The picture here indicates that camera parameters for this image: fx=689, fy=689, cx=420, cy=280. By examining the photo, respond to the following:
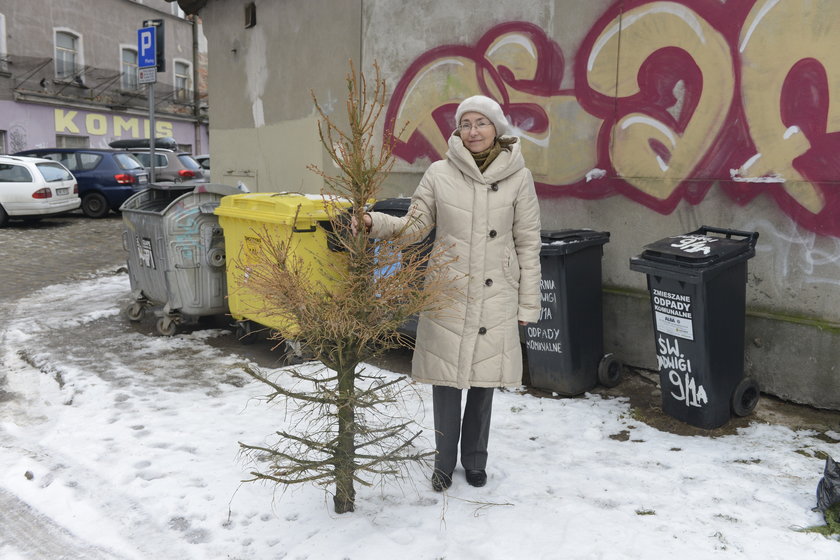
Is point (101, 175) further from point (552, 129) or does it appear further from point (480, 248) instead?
point (480, 248)

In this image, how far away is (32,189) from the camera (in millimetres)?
13797

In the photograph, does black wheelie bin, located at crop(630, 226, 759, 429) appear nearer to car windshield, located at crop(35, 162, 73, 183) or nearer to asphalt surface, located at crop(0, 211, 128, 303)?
asphalt surface, located at crop(0, 211, 128, 303)

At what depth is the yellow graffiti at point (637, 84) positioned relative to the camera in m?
4.82

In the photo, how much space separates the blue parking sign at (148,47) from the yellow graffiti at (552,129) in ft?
19.9

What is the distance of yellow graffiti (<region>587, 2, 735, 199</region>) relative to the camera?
482 centimetres

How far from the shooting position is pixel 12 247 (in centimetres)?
1163

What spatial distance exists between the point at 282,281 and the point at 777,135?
3544 millimetres

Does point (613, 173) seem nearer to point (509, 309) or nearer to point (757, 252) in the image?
point (757, 252)

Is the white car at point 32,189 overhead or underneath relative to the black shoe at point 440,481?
overhead

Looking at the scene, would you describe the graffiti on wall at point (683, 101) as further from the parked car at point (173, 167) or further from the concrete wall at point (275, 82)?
the parked car at point (173, 167)

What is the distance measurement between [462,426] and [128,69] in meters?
29.6

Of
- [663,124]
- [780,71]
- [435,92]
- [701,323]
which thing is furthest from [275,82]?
[701,323]

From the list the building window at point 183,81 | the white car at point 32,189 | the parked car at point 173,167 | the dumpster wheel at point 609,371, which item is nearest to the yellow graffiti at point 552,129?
the dumpster wheel at point 609,371

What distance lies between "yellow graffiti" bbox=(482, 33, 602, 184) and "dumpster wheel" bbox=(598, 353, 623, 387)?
1549 mm
